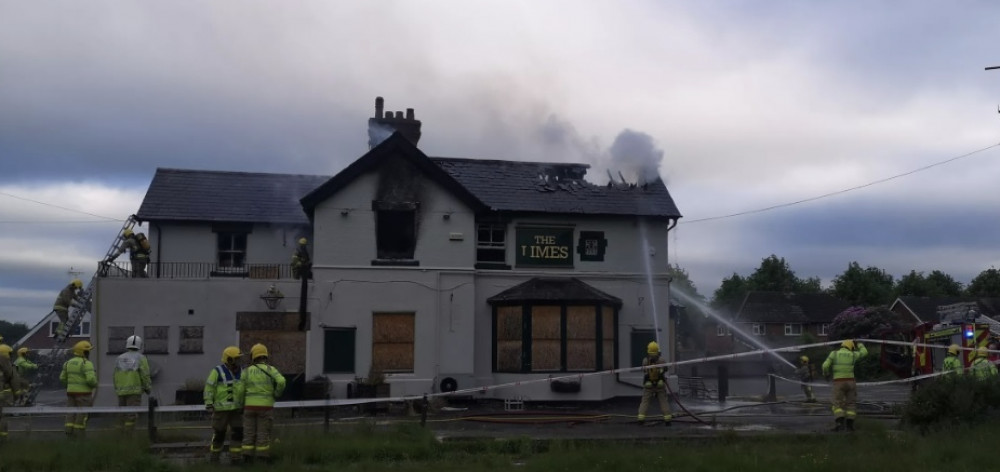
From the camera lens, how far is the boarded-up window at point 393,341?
83.9 feet

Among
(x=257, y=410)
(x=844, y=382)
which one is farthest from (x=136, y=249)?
(x=844, y=382)

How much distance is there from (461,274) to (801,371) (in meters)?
10.1

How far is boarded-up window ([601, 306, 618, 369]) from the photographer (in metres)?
26.2

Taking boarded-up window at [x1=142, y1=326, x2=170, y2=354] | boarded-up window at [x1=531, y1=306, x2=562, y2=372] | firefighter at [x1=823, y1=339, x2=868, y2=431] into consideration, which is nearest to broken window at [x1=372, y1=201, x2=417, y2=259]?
boarded-up window at [x1=531, y1=306, x2=562, y2=372]

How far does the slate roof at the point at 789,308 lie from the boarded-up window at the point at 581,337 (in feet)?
159

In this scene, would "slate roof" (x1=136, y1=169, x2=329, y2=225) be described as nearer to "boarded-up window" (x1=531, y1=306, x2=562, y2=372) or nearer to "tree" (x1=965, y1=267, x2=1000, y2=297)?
"boarded-up window" (x1=531, y1=306, x2=562, y2=372)

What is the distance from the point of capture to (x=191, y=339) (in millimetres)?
25266

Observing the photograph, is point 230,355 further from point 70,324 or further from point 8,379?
point 70,324

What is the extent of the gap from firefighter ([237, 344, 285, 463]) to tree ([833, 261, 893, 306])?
71.7m

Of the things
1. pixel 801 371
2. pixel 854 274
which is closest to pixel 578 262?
pixel 801 371

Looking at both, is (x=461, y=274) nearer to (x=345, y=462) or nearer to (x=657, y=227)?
(x=657, y=227)

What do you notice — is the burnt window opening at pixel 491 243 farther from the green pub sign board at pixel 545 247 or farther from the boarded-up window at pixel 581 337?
the boarded-up window at pixel 581 337

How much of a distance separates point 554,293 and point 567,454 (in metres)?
12.5

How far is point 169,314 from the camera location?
82.8 feet
